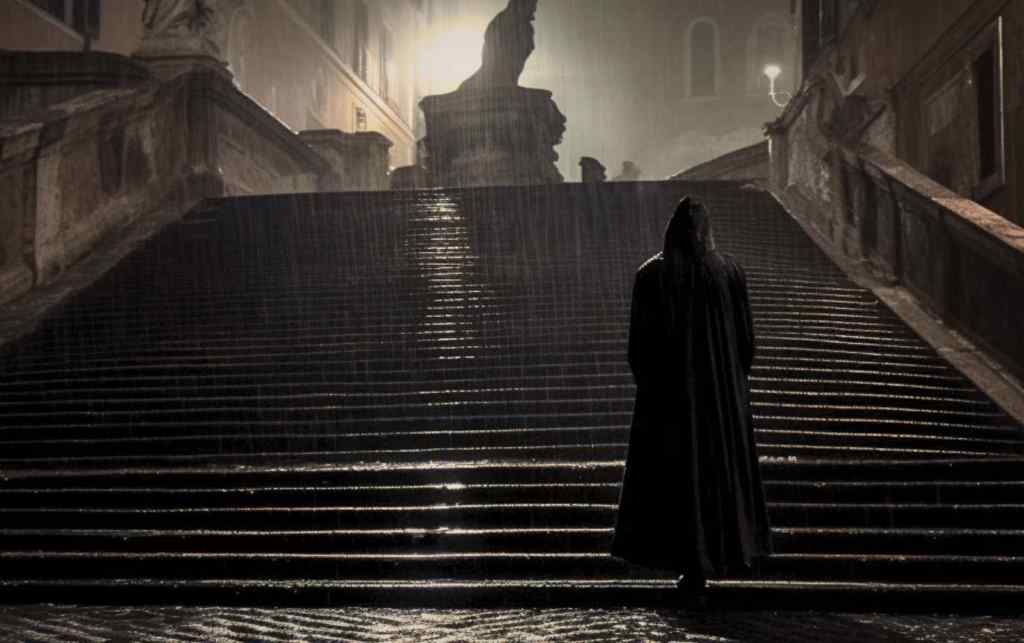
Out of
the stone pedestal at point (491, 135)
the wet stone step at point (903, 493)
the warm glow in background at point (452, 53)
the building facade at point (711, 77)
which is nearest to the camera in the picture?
the wet stone step at point (903, 493)

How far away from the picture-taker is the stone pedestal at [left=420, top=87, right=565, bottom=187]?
20.7 m

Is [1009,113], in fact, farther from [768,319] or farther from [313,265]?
[313,265]

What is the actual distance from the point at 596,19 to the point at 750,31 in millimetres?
6687

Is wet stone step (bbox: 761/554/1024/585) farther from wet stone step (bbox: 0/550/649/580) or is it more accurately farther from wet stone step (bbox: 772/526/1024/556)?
wet stone step (bbox: 0/550/649/580)

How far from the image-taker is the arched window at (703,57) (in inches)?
Answer: 1859

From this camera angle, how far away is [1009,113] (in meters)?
11.3

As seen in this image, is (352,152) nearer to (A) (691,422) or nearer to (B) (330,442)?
(B) (330,442)

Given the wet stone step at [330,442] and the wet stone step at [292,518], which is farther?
the wet stone step at [330,442]

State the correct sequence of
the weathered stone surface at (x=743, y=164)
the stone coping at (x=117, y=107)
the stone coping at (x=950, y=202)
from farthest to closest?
the weathered stone surface at (x=743, y=164), the stone coping at (x=117, y=107), the stone coping at (x=950, y=202)

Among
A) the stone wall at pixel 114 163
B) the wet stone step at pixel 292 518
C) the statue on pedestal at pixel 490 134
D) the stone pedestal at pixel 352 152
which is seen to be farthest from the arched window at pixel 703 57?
the wet stone step at pixel 292 518

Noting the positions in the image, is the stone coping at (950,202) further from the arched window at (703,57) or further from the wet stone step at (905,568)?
the arched window at (703,57)

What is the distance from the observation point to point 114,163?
12305mm

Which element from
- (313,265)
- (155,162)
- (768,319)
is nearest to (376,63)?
(155,162)

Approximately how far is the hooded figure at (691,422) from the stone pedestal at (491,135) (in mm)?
16354
